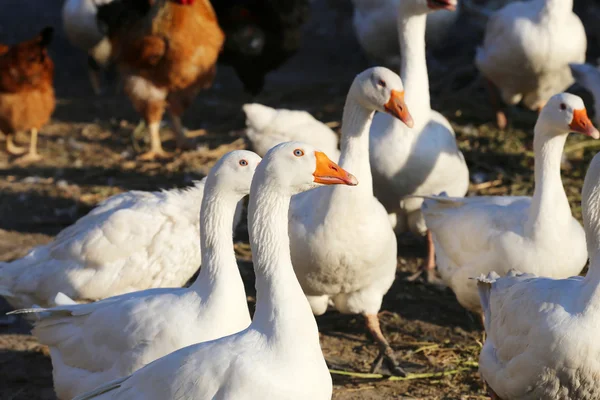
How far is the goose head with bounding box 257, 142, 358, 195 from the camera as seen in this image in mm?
3324

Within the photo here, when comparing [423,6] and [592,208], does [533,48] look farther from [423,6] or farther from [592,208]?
[592,208]

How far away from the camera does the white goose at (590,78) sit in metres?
6.95

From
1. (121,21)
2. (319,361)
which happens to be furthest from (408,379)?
(121,21)

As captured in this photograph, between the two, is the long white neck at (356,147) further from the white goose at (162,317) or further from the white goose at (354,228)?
the white goose at (162,317)

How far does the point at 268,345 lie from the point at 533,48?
208 inches

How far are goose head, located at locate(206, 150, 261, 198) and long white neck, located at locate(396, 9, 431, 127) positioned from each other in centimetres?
228

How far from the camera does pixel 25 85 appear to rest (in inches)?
331

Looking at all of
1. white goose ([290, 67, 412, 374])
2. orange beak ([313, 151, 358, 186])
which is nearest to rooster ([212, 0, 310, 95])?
white goose ([290, 67, 412, 374])

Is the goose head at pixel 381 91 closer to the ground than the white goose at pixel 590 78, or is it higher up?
higher up

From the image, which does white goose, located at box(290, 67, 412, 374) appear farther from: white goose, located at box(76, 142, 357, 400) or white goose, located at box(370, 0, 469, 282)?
white goose, located at box(76, 142, 357, 400)

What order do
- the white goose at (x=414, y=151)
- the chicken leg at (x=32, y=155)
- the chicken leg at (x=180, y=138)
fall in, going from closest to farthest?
the white goose at (x=414, y=151) < the chicken leg at (x=32, y=155) < the chicken leg at (x=180, y=138)

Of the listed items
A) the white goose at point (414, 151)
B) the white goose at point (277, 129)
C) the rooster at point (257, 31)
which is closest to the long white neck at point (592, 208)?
the white goose at point (414, 151)

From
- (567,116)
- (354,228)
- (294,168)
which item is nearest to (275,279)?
(294,168)

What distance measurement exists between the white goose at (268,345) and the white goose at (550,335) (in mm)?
1035
